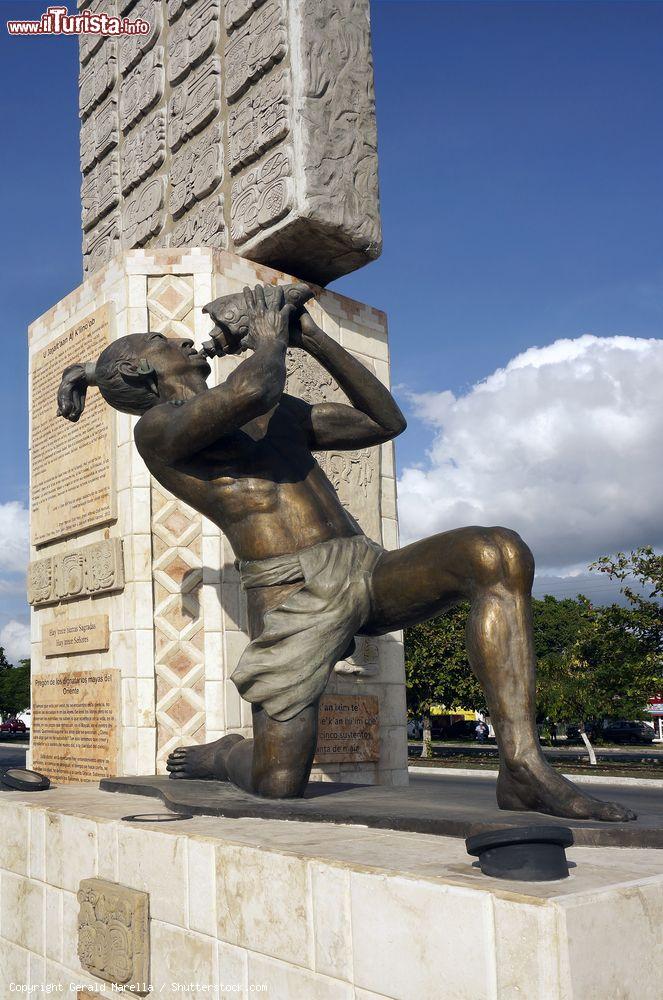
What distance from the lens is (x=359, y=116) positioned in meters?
7.57

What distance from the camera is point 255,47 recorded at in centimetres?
747

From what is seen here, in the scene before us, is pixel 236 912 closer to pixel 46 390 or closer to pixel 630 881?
pixel 630 881

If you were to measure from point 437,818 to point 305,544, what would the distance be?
1382 millimetres

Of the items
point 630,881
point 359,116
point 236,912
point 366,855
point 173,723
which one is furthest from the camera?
point 359,116

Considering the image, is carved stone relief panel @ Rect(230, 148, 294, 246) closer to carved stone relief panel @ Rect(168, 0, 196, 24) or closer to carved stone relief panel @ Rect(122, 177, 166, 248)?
carved stone relief panel @ Rect(122, 177, 166, 248)

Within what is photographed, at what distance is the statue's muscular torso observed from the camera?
410 centimetres

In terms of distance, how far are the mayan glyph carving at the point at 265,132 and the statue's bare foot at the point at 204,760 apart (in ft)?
12.9

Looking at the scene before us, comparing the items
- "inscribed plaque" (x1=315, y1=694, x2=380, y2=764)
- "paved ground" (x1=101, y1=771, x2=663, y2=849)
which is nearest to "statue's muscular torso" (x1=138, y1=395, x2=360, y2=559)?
"paved ground" (x1=101, y1=771, x2=663, y2=849)

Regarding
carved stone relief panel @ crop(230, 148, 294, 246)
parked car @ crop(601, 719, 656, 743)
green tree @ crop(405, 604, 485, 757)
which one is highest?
carved stone relief panel @ crop(230, 148, 294, 246)

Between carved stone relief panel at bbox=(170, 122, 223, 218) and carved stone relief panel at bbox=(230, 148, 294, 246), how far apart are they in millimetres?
377

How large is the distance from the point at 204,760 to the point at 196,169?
5.15m

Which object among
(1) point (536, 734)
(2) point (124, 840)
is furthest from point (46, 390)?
(1) point (536, 734)

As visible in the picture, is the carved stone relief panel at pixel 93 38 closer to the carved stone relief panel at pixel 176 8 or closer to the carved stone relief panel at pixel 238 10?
the carved stone relief panel at pixel 176 8

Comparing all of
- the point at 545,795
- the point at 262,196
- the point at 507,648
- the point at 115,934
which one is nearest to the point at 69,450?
the point at 262,196
